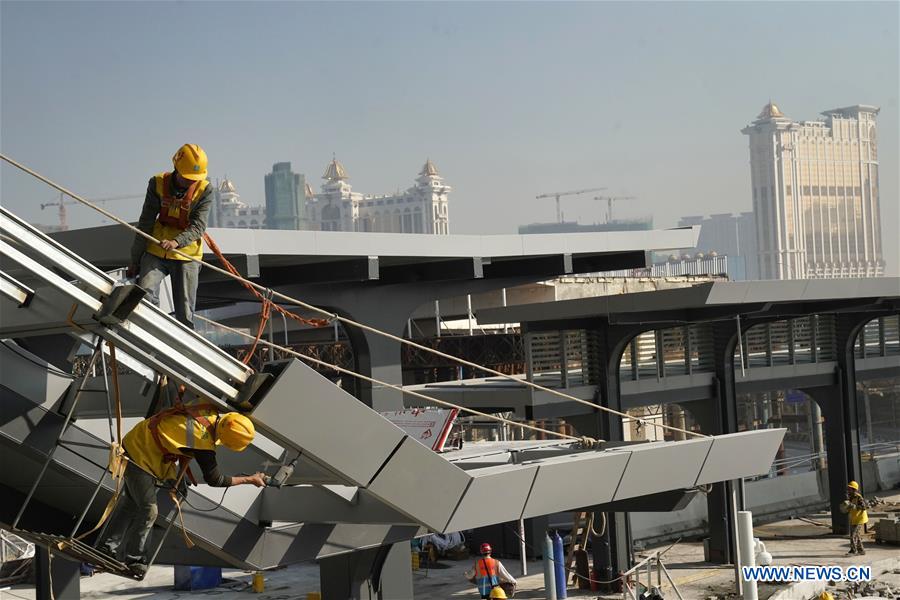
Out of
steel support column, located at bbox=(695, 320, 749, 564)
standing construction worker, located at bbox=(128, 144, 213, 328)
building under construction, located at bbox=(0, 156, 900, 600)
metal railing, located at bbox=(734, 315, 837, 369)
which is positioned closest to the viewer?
building under construction, located at bbox=(0, 156, 900, 600)

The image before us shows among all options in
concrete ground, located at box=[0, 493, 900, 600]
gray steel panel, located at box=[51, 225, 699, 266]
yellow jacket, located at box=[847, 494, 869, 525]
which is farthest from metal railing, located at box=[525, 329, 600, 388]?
yellow jacket, located at box=[847, 494, 869, 525]

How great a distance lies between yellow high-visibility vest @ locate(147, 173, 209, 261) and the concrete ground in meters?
14.3

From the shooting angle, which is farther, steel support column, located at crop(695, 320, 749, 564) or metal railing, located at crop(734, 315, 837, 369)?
metal railing, located at crop(734, 315, 837, 369)

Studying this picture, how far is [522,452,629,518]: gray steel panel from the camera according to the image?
12875 mm

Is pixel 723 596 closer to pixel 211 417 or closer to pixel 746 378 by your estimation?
pixel 746 378

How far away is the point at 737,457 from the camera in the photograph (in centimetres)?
1526

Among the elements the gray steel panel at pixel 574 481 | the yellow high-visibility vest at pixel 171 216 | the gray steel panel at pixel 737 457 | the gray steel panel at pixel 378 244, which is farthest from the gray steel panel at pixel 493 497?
the gray steel panel at pixel 378 244

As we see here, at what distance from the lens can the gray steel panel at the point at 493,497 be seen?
11.4 metres

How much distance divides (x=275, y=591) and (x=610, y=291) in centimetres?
3595

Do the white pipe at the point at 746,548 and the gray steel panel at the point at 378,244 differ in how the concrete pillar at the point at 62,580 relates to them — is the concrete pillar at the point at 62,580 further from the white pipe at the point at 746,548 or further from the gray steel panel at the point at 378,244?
the white pipe at the point at 746,548

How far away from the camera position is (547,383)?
885 inches

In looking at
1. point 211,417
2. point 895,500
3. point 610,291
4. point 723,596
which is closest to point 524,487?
point 211,417

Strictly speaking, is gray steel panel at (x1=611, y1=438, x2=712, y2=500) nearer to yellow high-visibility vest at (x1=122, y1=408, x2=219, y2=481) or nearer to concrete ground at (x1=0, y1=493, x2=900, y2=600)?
yellow high-visibility vest at (x1=122, y1=408, x2=219, y2=481)

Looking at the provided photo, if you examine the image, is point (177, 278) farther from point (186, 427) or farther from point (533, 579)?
point (533, 579)
